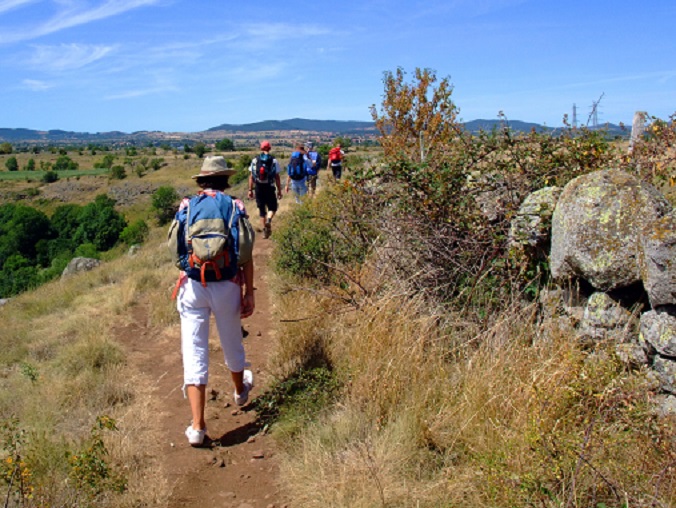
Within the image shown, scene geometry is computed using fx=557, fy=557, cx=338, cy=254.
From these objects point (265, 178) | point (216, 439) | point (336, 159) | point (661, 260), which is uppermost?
point (336, 159)

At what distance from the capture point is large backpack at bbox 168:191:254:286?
3572 mm

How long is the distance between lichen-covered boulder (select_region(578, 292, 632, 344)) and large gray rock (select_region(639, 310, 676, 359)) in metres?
0.25

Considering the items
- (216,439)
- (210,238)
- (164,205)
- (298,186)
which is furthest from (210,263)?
(164,205)

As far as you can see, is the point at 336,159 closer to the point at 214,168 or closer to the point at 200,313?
the point at 214,168

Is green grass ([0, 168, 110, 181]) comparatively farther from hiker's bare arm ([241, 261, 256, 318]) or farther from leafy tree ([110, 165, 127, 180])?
hiker's bare arm ([241, 261, 256, 318])

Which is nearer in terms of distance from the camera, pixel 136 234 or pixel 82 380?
pixel 82 380

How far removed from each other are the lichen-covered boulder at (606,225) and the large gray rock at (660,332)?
0.33m

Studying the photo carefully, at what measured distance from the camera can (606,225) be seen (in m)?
3.31

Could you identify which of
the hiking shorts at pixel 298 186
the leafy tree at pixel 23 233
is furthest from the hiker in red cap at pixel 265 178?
the leafy tree at pixel 23 233

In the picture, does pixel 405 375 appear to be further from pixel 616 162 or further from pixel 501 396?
pixel 616 162

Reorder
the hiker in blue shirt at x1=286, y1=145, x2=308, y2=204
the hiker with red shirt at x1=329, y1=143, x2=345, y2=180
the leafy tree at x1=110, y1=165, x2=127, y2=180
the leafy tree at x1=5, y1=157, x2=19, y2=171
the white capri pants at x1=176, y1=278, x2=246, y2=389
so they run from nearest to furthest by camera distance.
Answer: the white capri pants at x1=176, y1=278, x2=246, y2=389
the hiker in blue shirt at x1=286, y1=145, x2=308, y2=204
the hiker with red shirt at x1=329, y1=143, x2=345, y2=180
the leafy tree at x1=110, y1=165, x2=127, y2=180
the leafy tree at x1=5, y1=157, x2=19, y2=171

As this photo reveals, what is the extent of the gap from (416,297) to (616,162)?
2090mm

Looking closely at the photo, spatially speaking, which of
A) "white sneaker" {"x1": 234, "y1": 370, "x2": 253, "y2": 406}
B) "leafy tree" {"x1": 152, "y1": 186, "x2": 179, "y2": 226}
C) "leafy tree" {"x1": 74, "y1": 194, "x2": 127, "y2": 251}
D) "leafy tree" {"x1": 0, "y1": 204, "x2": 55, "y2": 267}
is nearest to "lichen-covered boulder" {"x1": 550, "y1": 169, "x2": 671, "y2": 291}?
"white sneaker" {"x1": 234, "y1": 370, "x2": 253, "y2": 406}

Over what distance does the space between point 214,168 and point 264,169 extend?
17.3 ft
